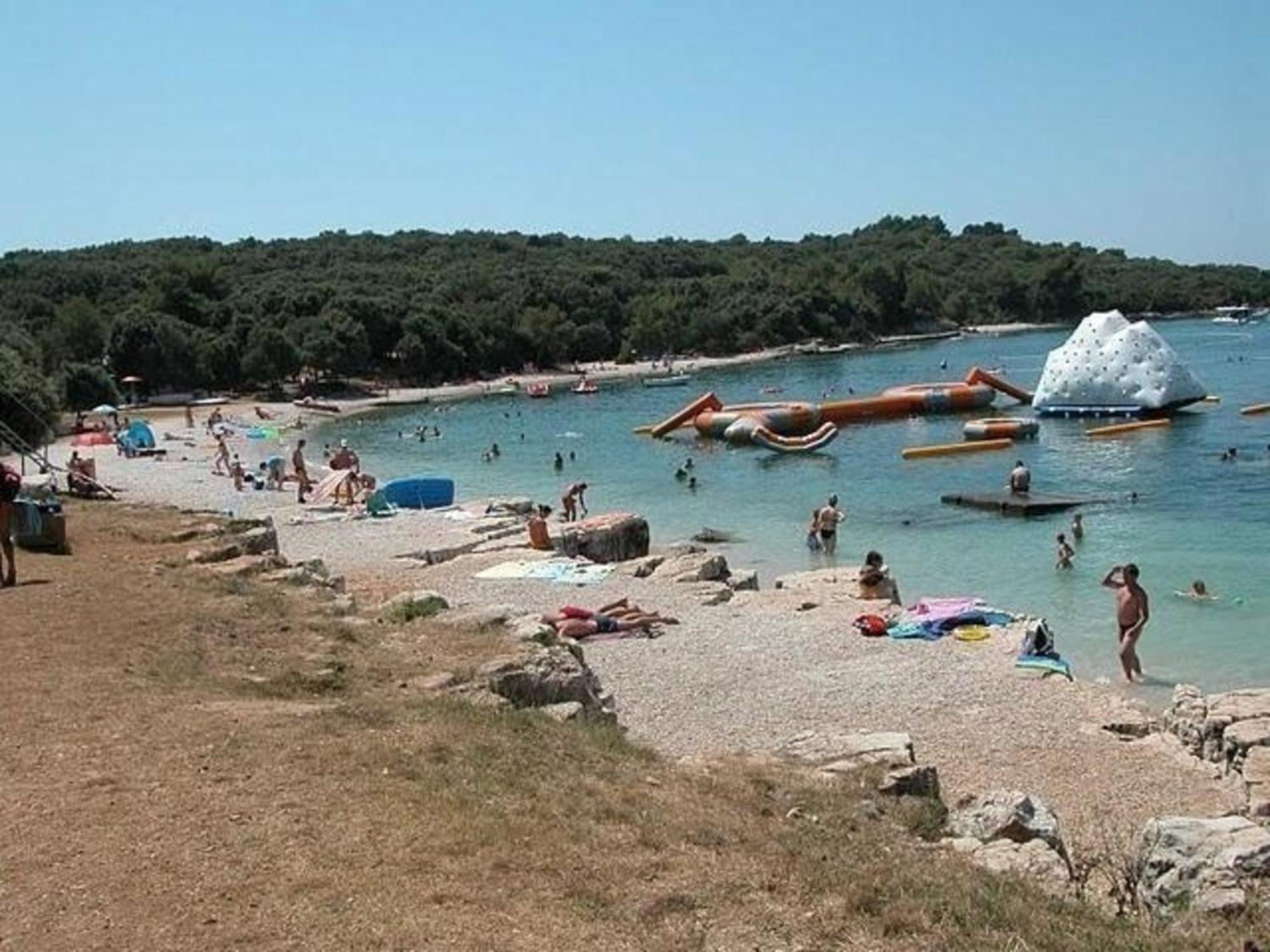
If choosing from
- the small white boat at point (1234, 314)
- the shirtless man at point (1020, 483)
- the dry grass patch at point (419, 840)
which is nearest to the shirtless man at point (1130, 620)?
the dry grass patch at point (419, 840)

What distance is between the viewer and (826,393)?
77625 mm

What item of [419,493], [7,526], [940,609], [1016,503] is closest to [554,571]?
[940,609]

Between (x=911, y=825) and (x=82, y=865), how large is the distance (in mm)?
5236

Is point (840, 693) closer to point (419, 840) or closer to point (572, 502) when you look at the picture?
point (419, 840)

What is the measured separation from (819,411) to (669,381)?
3577 centimetres

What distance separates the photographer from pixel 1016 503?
109ft

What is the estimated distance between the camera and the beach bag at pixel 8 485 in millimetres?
14156

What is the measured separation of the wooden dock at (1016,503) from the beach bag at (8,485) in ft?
80.7

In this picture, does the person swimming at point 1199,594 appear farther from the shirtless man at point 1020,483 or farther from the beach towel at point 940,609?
the shirtless man at point 1020,483

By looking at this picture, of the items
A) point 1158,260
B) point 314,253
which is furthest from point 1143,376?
point 1158,260

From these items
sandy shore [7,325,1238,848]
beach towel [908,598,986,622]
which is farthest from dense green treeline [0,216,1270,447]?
beach towel [908,598,986,622]

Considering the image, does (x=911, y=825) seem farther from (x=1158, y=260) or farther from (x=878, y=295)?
(x=1158, y=260)

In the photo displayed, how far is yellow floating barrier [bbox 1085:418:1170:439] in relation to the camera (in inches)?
1984

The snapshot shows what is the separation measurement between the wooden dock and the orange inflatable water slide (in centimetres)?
1589
